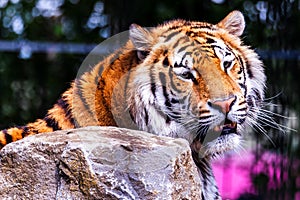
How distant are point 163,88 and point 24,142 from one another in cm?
37

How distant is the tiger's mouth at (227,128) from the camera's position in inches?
53.5

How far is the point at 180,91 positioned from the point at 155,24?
114 centimetres

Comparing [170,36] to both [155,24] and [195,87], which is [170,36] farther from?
[155,24]

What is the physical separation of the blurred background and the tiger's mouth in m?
0.40

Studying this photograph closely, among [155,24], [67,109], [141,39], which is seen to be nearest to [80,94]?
[67,109]

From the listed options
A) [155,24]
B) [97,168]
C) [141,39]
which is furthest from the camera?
[155,24]

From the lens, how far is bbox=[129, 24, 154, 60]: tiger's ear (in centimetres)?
144

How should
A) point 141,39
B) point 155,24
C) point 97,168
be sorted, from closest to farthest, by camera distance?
point 97,168 → point 141,39 → point 155,24

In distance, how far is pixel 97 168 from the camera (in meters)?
1.10

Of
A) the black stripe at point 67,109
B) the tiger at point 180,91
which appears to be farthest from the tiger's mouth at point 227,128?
the black stripe at point 67,109

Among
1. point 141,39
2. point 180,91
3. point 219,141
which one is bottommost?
point 219,141

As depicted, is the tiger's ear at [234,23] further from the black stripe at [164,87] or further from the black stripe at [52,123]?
the black stripe at [52,123]

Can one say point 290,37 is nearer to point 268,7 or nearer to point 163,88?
point 268,7

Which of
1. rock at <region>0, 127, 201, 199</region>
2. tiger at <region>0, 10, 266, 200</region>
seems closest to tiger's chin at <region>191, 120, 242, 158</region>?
tiger at <region>0, 10, 266, 200</region>
